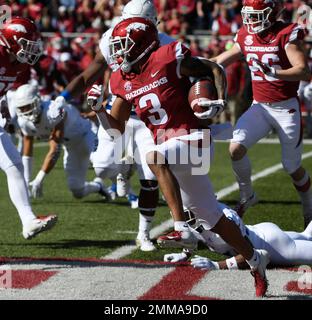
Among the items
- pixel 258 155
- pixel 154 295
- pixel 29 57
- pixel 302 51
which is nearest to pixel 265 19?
pixel 302 51

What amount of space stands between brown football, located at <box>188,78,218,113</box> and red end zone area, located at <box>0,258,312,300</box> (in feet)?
3.15

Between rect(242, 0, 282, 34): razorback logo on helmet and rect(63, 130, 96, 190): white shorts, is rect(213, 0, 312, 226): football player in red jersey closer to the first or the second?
rect(242, 0, 282, 34): razorback logo on helmet

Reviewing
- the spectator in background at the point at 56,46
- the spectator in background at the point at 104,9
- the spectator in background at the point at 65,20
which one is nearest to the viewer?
the spectator in background at the point at 56,46

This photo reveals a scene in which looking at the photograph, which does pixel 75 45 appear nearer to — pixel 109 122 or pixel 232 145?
pixel 232 145

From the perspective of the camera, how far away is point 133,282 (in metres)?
4.87

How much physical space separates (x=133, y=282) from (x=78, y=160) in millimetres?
3471

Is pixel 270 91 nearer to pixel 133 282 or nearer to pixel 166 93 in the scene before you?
pixel 166 93

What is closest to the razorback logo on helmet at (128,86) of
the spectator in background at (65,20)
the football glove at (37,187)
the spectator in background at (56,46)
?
the football glove at (37,187)

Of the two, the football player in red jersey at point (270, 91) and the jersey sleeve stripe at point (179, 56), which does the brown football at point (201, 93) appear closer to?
the jersey sleeve stripe at point (179, 56)

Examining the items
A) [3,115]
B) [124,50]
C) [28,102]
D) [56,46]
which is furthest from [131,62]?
[56,46]

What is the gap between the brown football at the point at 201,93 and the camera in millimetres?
4625

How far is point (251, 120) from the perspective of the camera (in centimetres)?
679

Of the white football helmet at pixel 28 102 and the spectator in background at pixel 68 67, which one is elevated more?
the white football helmet at pixel 28 102

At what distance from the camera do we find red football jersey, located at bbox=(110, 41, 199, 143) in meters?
4.77
